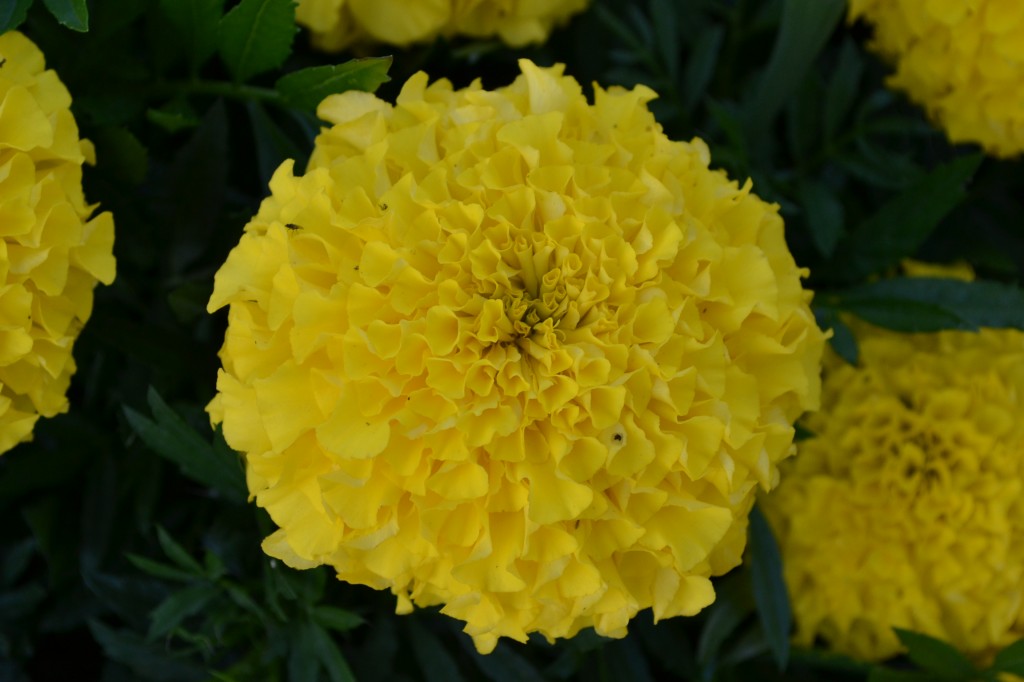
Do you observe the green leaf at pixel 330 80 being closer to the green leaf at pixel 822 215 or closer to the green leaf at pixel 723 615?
the green leaf at pixel 822 215

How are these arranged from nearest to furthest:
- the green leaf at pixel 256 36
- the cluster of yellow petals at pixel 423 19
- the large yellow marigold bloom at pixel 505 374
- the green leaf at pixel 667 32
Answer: the large yellow marigold bloom at pixel 505 374 → the green leaf at pixel 256 36 → the cluster of yellow petals at pixel 423 19 → the green leaf at pixel 667 32

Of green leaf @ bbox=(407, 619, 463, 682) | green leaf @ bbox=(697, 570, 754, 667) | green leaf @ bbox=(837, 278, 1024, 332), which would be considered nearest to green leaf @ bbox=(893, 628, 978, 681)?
green leaf @ bbox=(697, 570, 754, 667)

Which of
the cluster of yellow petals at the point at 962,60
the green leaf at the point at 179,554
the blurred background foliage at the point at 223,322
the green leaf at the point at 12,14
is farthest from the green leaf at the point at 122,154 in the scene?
the cluster of yellow petals at the point at 962,60

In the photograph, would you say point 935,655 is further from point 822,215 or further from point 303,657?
point 303,657

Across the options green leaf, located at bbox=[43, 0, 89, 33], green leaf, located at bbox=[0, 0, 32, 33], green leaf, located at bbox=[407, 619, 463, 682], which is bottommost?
green leaf, located at bbox=[407, 619, 463, 682]

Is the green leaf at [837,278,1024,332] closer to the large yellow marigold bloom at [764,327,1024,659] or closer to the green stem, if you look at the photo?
the large yellow marigold bloom at [764,327,1024,659]

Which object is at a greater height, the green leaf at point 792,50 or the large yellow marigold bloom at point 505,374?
the green leaf at point 792,50
